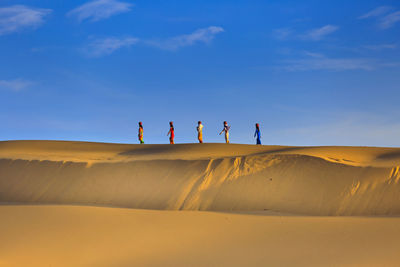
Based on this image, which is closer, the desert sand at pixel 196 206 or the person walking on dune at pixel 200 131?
the desert sand at pixel 196 206

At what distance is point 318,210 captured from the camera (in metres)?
11.9

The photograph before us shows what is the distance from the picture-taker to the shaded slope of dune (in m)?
12.2

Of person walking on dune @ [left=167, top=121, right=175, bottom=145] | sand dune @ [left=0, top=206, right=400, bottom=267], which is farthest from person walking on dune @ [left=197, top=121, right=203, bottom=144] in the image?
sand dune @ [left=0, top=206, right=400, bottom=267]

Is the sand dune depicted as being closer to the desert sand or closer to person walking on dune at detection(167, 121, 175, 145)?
the desert sand

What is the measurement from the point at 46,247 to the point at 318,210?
729 centimetres

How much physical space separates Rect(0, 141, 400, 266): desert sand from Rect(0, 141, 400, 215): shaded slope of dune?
1.4 inches

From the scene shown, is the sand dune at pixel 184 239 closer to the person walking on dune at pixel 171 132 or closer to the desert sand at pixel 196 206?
the desert sand at pixel 196 206

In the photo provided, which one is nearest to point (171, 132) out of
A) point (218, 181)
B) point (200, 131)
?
point (200, 131)

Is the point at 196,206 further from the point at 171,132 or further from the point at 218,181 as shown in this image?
the point at 171,132

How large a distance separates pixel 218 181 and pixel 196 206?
4.15 ft

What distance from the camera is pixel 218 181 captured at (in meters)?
13.3

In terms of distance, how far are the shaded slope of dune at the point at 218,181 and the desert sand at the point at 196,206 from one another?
0.12 ft

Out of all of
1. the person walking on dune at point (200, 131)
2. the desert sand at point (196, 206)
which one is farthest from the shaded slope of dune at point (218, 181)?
the person walking on dune at point (200, 131)

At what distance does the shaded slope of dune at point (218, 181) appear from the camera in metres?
12.2
